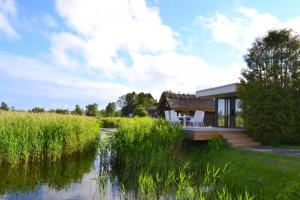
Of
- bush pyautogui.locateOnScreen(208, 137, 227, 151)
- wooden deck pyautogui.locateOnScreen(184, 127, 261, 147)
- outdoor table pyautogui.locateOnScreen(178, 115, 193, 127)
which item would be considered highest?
outdoor table pyautogui.locateOnScreen(178, 115, 193, 127)

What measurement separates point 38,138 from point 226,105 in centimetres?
1145

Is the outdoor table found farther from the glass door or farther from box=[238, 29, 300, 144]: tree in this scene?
box=[238, 29, 300, 144]: tree

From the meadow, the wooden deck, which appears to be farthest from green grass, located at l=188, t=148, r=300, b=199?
the wooden deck

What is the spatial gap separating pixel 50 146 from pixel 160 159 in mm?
3416

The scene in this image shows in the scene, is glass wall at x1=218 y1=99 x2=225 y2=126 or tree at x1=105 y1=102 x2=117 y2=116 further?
tree at x1=105 y1=102 x2=117 y2=116

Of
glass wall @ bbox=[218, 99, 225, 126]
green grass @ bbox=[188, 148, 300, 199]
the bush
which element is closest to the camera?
green grass @ bbox=[188, 148, 300, 199]

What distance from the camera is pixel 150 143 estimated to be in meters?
10.7

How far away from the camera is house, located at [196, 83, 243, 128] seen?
17742 mm

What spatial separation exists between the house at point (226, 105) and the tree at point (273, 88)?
7.79ft

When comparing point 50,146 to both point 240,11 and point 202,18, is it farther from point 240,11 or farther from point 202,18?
point 240,11

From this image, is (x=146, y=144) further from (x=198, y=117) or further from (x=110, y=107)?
(x=110, y=107)

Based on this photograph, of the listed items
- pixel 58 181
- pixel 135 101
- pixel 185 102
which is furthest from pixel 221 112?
pixel 135 101

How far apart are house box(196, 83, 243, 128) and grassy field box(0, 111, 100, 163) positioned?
25.0ft

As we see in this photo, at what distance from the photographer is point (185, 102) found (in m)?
28.1
